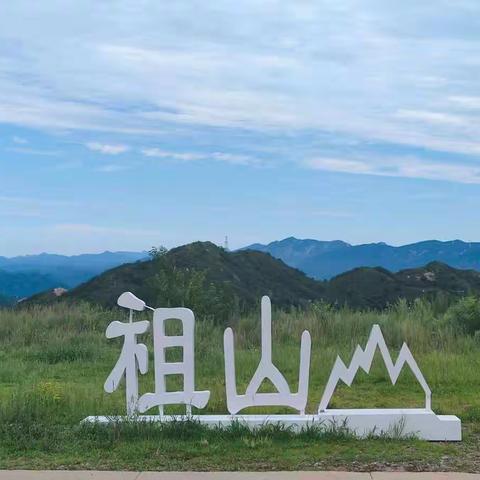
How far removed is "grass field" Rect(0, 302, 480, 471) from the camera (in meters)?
6.18

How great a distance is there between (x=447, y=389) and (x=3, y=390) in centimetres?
515

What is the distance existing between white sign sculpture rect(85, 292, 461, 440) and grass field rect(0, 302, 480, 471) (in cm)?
18

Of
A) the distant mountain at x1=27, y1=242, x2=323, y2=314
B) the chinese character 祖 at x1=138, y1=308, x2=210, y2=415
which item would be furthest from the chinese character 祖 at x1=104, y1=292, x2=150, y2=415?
the distant mountain at x1=27, y1=242, x2=323, y2=314

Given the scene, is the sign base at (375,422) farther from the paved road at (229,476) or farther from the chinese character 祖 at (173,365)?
the paved road at (229,476)

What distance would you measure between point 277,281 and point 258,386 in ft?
69.7

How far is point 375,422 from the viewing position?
22.5 ft

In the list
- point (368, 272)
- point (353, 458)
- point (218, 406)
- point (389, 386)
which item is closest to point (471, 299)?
point (389, 386)

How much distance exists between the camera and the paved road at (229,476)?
564 centimetres

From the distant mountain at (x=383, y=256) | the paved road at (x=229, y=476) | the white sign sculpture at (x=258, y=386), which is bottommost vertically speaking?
the paved road at (x=229, y=476)

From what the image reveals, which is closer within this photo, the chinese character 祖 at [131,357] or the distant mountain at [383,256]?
the chinese character 祖 at [131,357]

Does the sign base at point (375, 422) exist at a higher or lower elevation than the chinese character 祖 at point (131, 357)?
lower

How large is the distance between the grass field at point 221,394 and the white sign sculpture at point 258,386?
0.60ft

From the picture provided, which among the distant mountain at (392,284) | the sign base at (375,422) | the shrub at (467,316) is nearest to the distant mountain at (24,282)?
the distant mountain at (392,284)

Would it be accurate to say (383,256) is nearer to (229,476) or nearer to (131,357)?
(131,357)
